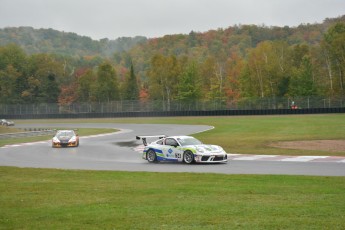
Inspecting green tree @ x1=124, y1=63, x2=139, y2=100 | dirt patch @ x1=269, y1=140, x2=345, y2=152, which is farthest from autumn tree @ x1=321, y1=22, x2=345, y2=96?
dirt patch @ x1=269, y1=140, x2=345, y2=152

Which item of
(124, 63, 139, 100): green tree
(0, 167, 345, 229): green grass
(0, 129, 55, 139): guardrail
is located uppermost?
(124, 63, 139, 100): green tree

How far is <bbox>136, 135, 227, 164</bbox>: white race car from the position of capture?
76.0 ft

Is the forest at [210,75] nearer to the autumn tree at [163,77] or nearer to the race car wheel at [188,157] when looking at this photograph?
the autumn tree at [163,77]

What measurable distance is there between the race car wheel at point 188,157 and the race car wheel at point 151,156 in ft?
5.43

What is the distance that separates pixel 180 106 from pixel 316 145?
55601mm

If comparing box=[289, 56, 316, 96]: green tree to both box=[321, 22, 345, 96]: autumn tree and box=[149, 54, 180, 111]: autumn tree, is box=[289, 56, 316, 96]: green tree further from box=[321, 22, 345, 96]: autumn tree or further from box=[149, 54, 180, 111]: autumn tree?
box=[149, 54, 180, 111]: autumn tree

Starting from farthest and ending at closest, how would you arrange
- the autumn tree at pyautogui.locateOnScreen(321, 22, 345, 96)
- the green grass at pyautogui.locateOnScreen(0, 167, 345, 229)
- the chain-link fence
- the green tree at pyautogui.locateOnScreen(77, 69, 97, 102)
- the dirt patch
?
the green tree at pyautogui.locateOnScreen(77, 69, 97, 102), the autumn tree at pyautogui.locateOnScreen(321, 22, 345, 96), the chain-link fence, the dirt patch, the green grass at pyautogui.locateOnScreen(0, 167, 345, 229)

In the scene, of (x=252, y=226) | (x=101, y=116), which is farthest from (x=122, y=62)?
(x=252, y=226)

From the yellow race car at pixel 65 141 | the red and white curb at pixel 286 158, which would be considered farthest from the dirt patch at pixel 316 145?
the yellow race car at pixel 65 141

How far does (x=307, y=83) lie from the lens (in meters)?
94.6

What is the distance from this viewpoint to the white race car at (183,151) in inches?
912

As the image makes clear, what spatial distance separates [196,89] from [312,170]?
9030 centimetres

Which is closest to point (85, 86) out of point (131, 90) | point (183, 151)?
point (131, 90)

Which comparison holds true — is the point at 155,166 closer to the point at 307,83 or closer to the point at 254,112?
the point at 254,112
